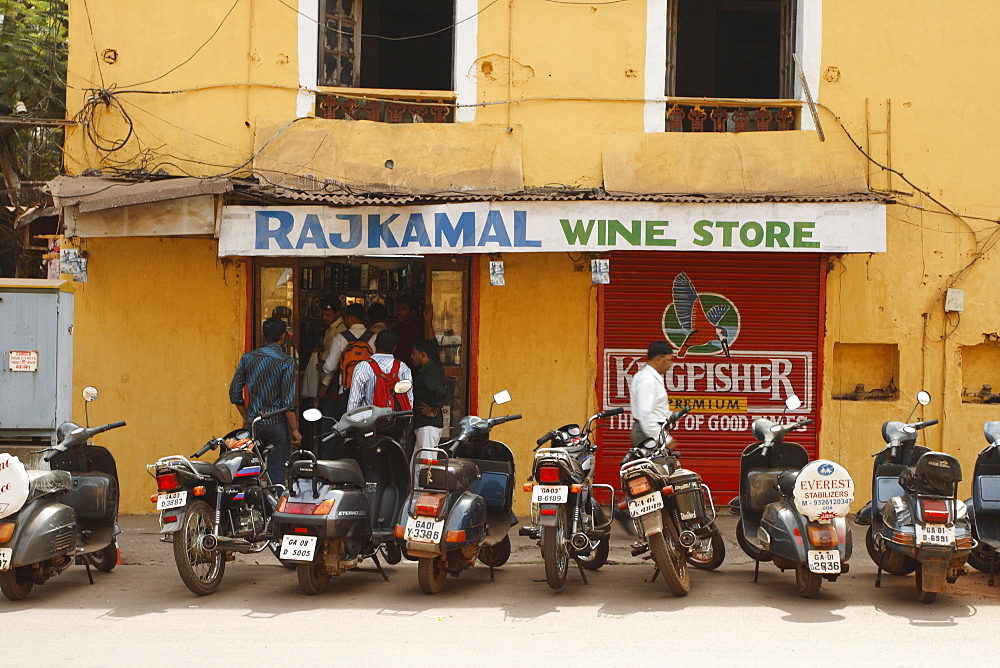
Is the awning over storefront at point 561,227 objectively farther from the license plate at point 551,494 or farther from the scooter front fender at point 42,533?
the scooter front fender at point 42,533

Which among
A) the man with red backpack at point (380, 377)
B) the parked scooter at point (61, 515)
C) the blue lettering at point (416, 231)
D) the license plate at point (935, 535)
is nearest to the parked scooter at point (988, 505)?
the license plate at point (935, 535)

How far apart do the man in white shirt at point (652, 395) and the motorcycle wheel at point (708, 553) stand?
86 centimetres

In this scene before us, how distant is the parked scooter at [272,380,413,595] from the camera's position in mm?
6492

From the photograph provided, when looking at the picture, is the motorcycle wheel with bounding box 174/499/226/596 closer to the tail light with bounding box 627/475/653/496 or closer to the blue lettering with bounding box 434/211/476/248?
the tail light with bounding box 627/475/653/496

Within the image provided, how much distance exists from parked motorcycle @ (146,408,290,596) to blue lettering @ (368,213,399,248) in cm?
230

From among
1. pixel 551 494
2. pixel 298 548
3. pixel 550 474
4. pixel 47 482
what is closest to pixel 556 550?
pixel 551 494

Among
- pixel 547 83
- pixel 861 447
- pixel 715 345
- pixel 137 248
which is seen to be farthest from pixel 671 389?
pixel 137 248

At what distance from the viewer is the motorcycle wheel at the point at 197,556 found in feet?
21.1

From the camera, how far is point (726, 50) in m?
13.7

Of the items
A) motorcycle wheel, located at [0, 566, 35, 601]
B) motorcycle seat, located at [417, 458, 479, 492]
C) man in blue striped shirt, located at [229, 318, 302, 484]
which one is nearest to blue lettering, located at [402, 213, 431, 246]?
man in blue striped shirt, located at [229, 318, 302, 484]

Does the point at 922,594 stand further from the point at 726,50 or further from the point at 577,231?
the point at 726,50

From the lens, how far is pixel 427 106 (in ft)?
33.1

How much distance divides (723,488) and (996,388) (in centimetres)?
292

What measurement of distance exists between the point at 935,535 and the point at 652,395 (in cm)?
215
